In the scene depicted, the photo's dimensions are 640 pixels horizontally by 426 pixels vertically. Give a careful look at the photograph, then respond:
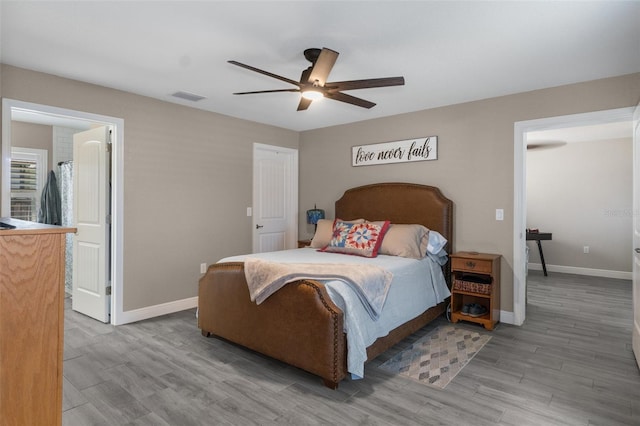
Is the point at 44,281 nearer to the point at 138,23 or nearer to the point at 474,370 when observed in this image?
the point at 138,23

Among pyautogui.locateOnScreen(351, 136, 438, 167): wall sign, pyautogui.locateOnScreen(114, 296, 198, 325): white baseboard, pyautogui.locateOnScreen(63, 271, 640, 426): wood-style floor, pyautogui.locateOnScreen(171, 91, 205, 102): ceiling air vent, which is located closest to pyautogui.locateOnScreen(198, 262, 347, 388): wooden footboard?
pyautogui.locateOnScreen(63, 271, 640, 426): wood-style floor

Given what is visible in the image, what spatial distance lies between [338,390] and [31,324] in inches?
69.8

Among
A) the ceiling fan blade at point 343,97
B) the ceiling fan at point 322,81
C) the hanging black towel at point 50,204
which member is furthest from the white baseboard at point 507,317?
the hanging black towel at point 50,204

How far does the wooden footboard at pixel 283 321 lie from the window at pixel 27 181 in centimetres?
376

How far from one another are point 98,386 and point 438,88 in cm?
371

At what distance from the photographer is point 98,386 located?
8.06 ft

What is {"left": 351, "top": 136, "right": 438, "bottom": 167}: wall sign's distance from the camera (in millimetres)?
4266

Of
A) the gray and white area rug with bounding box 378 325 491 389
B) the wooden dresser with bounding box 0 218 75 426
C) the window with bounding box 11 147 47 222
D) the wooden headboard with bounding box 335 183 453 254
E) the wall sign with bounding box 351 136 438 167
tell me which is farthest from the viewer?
the window with bounding box 11 147 47 222

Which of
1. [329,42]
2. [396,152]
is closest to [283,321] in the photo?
[329,42]

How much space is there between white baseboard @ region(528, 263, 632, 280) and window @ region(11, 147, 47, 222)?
829 cm

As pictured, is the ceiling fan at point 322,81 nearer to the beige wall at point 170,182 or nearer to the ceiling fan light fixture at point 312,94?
the ceiling fan light fixture at point 312,94

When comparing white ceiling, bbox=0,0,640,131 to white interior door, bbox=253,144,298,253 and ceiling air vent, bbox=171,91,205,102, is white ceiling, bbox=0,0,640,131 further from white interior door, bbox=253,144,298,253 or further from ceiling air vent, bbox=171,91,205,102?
white interior door, bbox=253,144,298,253

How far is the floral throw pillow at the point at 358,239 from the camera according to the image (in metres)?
3.74

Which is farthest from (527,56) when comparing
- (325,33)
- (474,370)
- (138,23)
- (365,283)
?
(138,23)
